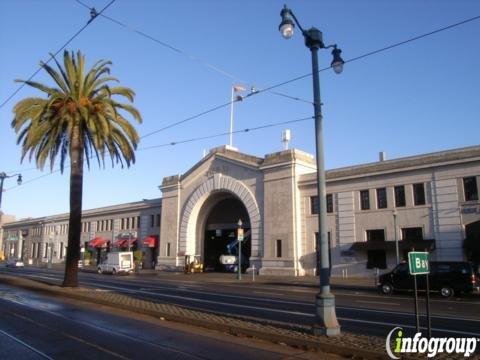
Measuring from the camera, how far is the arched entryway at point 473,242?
29984 mm

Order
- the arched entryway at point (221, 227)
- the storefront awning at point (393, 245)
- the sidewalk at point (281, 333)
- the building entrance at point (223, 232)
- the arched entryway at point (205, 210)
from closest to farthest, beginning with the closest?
the sidewalk at point (281, 333), the storefront awning at point (393, 245), the arched entryway at point (205, 210), the building entrance at point (223, 232), the arched entryway at point (221, 227)

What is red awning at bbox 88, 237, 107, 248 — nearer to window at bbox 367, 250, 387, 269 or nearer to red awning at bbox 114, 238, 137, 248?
red awning at bbox 114, 238, 137, 248

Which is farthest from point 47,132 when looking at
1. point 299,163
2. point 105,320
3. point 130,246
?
point 130,246

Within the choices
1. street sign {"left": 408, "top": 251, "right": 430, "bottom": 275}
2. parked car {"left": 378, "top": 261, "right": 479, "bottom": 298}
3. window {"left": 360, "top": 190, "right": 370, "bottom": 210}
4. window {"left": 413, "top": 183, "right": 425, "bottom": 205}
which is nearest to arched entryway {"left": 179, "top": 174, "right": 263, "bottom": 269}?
window {"left": 360, "top": 190, "right": 370, "bottom": 210}

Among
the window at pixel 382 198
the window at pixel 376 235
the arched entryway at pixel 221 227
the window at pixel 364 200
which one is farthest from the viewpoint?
the arched entryway at pixel 221 227

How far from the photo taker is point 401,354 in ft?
27.2

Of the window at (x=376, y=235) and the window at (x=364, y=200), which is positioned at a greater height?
the window at (x=364, y=200)

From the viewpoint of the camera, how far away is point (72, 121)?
24.0 metres

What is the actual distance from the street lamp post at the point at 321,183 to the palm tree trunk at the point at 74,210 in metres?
16.1

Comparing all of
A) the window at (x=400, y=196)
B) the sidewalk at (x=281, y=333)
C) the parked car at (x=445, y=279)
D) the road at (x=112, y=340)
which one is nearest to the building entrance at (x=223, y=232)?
the window at (x=400, y=196)

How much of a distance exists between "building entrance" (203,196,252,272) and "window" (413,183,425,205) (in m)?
19.4

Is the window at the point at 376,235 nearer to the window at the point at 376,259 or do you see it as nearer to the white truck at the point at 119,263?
the window at the point at 376,259

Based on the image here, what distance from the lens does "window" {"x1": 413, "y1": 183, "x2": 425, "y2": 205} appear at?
1356 inches

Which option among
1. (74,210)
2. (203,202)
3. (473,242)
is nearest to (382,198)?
(473,242)
